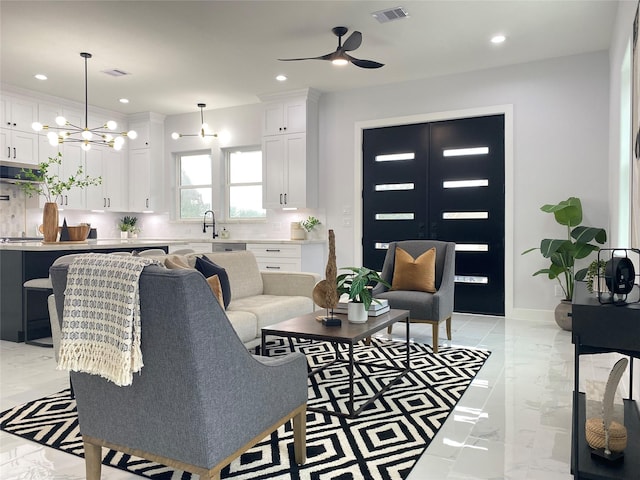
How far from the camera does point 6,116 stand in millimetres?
6191

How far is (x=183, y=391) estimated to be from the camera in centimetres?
150

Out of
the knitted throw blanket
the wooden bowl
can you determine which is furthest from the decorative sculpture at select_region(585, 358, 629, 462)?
the wooden bowl

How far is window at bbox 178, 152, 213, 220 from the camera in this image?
7727 millimetres

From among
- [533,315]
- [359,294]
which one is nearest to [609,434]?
[359,294]

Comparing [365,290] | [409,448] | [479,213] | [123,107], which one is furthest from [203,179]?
[409,448]

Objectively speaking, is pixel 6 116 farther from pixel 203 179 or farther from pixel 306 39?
pixel 306 39

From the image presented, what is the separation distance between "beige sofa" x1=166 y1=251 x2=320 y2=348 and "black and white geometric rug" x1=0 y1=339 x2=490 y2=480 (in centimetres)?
50

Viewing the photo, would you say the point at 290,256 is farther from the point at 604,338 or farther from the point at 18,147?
the point at 604,338

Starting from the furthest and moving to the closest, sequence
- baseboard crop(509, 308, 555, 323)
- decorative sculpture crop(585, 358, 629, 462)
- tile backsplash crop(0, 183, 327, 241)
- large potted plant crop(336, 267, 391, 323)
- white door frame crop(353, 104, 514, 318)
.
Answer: tile backsplash crop(0, 183, 327, 241), white door frame crop(353, 104, 514, 318), baseboard crop(509, 308, 555, 323), large potted plant crop(336, 267, 391, 323), decorative sculpture crop(585, 358, 629, 462)

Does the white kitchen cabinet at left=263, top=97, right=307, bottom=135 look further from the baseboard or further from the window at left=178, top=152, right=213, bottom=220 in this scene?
the baseboard

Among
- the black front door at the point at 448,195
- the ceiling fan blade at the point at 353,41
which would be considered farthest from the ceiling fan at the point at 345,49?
the black front door at the point at 448,195

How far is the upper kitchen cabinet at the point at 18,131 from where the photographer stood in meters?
6.18

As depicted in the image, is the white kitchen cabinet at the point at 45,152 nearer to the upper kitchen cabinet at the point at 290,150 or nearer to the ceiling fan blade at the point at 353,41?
the upper kitchen cabinet at the point at 290,150

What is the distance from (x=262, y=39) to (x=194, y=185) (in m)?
3.66
